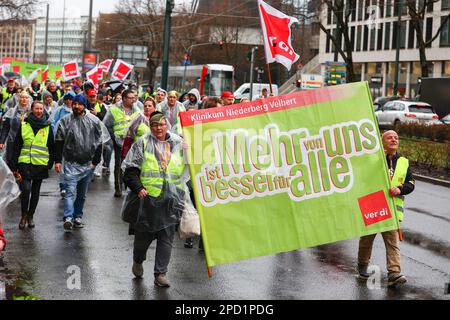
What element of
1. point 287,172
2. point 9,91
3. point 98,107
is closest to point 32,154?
point 287,172

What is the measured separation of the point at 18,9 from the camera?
165ft

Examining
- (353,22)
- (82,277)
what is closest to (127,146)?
(82,277)

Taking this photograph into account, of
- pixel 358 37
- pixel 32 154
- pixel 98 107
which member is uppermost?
pixel 358 37

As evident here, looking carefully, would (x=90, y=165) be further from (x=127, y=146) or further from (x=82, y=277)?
(x=82, y=277)

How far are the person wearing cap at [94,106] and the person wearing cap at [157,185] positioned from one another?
6997 mm

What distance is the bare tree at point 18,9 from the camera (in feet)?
163

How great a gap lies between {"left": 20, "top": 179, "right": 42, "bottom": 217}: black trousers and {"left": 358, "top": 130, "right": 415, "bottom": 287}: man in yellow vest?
4328mm

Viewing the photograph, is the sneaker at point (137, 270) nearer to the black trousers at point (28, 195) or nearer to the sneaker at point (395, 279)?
the sneaker at point (395, 279)

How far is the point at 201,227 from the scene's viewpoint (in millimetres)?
8008

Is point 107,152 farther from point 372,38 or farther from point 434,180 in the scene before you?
point 372,38

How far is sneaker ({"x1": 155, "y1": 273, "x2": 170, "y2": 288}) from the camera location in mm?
8227

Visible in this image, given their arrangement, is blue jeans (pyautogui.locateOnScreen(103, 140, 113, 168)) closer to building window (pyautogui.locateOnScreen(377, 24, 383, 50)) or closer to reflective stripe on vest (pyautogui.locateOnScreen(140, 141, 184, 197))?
reflective stripe on vest (pyautogui.locateOnScreen(140, 141, 184, 197))

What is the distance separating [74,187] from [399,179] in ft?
14.4

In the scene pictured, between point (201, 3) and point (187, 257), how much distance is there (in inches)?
3654
